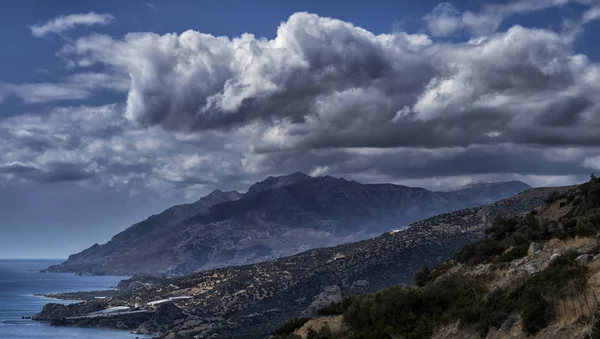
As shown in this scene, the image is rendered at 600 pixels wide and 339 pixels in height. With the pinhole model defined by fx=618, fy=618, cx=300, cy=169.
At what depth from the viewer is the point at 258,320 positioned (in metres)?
157

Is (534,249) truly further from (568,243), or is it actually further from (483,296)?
(483,296)

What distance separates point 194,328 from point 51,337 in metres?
48.3

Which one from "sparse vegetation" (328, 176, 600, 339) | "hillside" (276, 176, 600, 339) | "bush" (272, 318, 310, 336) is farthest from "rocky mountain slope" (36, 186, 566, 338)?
"sparse vegetation" (328, 176, 600, 339)

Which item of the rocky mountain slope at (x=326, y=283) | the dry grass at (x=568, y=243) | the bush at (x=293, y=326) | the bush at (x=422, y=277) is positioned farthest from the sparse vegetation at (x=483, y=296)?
the rocky mountain slope at (x=326, y=283)

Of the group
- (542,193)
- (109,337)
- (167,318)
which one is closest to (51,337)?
(109,337)

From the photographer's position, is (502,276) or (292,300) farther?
(292,300)

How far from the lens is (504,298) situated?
90.4ft

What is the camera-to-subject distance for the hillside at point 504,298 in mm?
23359

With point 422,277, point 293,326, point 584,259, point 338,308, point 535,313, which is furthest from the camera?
point 422,277

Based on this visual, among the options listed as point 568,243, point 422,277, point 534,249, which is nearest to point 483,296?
point 534,249

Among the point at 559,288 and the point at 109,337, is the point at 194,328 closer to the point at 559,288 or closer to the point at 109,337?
the point at 109,337

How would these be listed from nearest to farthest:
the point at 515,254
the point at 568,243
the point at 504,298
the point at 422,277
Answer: the point at 504,298 → the point at 568,243 → the point at 515,254 → the point at 422,277

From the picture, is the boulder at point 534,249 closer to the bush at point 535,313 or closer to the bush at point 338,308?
the bush at point 535,313

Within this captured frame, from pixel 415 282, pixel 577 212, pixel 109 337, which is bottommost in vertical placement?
pixel 109 337
